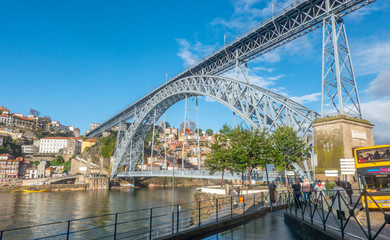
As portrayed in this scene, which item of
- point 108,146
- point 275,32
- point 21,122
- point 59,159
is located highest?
point 21,122

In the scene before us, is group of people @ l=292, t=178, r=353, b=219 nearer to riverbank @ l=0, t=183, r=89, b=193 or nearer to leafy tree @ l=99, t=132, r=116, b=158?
riverbank @ l=0, t=183, r=89, b=193

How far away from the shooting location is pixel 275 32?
26.3 meters

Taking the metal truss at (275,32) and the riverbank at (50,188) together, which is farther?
the riverbank at (50,188)

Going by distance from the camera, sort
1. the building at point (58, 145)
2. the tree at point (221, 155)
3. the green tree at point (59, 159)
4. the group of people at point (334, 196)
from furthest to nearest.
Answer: the building at point (58, 145)
the green tree at point (59, 159)
the tree at point (221, 155)
the group of people at point (334, 196)

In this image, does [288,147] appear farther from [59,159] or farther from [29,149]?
[29,149]

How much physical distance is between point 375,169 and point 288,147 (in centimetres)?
1320

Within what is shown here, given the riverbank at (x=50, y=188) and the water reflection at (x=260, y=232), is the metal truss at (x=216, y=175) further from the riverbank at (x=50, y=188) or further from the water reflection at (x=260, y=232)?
the water reflection at (x=260, y=232)

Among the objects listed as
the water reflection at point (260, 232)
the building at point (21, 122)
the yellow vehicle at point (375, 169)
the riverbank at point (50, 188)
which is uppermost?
the building at point (21, 122)

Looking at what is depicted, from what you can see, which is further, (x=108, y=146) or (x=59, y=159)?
(x=59, y=159)

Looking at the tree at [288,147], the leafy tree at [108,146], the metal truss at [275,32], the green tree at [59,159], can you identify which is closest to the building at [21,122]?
the green tree at [59,159]

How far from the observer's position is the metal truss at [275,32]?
21241 millimetres

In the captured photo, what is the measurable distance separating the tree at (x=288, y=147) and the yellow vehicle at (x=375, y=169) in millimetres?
12563

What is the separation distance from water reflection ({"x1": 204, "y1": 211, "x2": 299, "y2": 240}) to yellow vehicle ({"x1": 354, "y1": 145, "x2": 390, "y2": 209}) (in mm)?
3000

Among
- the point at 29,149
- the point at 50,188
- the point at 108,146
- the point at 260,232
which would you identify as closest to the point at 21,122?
the point at 29,149
